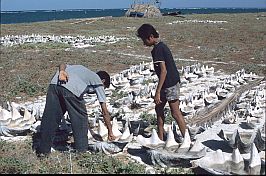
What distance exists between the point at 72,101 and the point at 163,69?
4.78 ft

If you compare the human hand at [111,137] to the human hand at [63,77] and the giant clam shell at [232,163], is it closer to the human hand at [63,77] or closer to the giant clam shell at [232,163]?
the human hand at [63,77]

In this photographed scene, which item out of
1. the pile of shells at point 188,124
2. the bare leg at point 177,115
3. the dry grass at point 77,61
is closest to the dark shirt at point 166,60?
the bare leg at point 177,115

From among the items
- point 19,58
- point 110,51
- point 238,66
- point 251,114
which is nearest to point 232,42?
point 110,51

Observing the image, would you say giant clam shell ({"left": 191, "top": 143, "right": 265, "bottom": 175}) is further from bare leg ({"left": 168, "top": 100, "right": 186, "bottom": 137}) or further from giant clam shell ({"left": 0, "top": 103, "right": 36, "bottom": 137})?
giant clam shell ({"left": 0, "top": 103, "right": 36, "bottom": 137})

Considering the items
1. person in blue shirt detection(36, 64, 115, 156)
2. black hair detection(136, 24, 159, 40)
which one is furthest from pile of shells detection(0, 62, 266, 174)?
black hair detection(136, 24, 159, 40)

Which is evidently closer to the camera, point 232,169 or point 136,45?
point 232,169

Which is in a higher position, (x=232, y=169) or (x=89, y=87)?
Answer: (x=89, y=87)

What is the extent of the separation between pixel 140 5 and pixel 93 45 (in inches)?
1811

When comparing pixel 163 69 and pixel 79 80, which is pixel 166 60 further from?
pixel 79 80

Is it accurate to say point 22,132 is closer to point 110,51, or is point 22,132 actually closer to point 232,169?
point 232,169

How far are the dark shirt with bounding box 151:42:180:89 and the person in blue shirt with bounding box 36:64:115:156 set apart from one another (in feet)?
2.97

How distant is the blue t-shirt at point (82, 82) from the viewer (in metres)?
6.72

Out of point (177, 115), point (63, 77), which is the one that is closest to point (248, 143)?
point (177, 115)

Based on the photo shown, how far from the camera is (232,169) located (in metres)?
5.80
